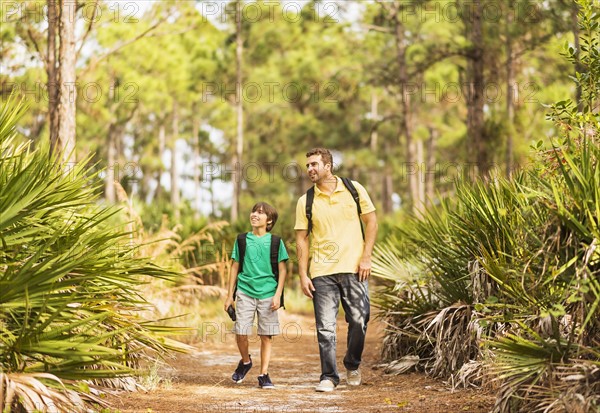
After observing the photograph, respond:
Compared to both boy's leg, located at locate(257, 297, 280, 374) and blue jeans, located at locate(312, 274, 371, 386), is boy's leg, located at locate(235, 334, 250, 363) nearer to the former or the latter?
boy's leg, located at locate(257, 297, 280, 374)

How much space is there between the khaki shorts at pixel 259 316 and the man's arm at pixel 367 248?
886 millimetres

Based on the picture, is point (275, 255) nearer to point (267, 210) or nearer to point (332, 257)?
point (267, 210)

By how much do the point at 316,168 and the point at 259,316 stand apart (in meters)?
1.47

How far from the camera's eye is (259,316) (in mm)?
7844

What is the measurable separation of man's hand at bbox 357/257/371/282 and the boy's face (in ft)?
3.31

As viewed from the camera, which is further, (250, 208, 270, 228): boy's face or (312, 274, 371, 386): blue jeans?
(250, 208, 270, 228): boy's face

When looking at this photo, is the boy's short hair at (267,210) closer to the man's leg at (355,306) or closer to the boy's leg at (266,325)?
the boy's leg at (266,325)

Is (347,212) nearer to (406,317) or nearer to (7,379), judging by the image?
(406,317)

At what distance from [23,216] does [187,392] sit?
8.14ft

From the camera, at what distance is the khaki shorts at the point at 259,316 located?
7.76m

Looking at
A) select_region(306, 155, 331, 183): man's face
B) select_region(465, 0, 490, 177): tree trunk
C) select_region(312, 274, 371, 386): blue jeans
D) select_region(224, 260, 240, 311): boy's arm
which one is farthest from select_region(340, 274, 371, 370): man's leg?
select_region(465, 0, 490, 177): tree trunk

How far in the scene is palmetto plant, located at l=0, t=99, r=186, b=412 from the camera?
4953 millimetres

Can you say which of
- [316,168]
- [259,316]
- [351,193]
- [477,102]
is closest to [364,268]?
[351,193]

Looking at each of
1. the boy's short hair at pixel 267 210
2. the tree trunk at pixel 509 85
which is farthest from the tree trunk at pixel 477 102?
the boy's short hair at pixel 267 210
